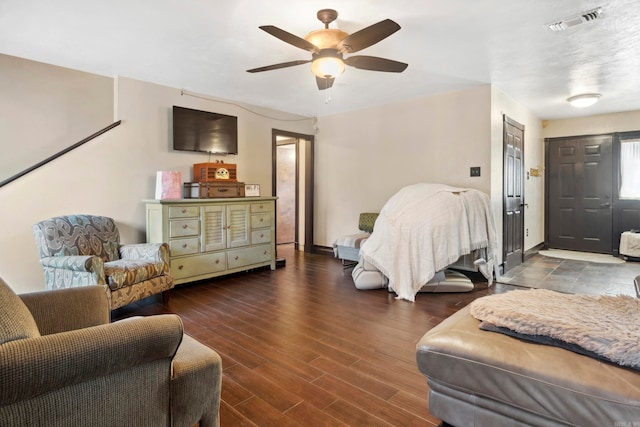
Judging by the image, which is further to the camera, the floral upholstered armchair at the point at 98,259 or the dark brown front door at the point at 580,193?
the dark brown front door at the point at 580,193

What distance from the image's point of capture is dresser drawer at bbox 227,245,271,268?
460 centimetres

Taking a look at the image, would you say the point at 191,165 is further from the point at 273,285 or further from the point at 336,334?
the point at 336,334

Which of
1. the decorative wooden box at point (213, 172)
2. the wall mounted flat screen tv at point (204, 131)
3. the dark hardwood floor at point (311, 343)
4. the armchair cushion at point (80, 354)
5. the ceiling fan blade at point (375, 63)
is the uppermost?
the ceiling fan blade at point (375, 63)

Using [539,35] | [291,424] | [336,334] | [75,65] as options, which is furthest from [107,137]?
[539,35]

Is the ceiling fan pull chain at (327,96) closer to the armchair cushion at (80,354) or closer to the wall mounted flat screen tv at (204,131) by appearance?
the wall mounted flat screen tv at (204,131)

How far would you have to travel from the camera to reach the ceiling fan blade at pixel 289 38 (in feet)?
7.86

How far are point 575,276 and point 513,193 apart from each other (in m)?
→ 1.38

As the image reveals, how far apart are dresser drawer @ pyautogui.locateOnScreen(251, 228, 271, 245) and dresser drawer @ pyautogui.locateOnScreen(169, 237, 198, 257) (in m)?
0.88

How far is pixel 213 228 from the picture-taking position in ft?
14.3

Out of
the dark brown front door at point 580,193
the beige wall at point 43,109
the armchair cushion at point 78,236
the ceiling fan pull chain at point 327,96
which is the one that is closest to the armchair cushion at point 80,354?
the armchair cushion at point 78,236

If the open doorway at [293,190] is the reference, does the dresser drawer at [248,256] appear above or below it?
below

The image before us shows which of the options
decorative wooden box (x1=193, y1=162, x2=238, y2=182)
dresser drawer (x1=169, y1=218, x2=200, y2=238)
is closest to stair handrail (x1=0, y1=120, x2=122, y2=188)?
decorative wooden box (x1=193, y1=162, x2=238, y2=182)

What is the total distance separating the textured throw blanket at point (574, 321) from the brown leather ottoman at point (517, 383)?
0.14ft

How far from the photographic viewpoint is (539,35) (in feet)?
9.98
